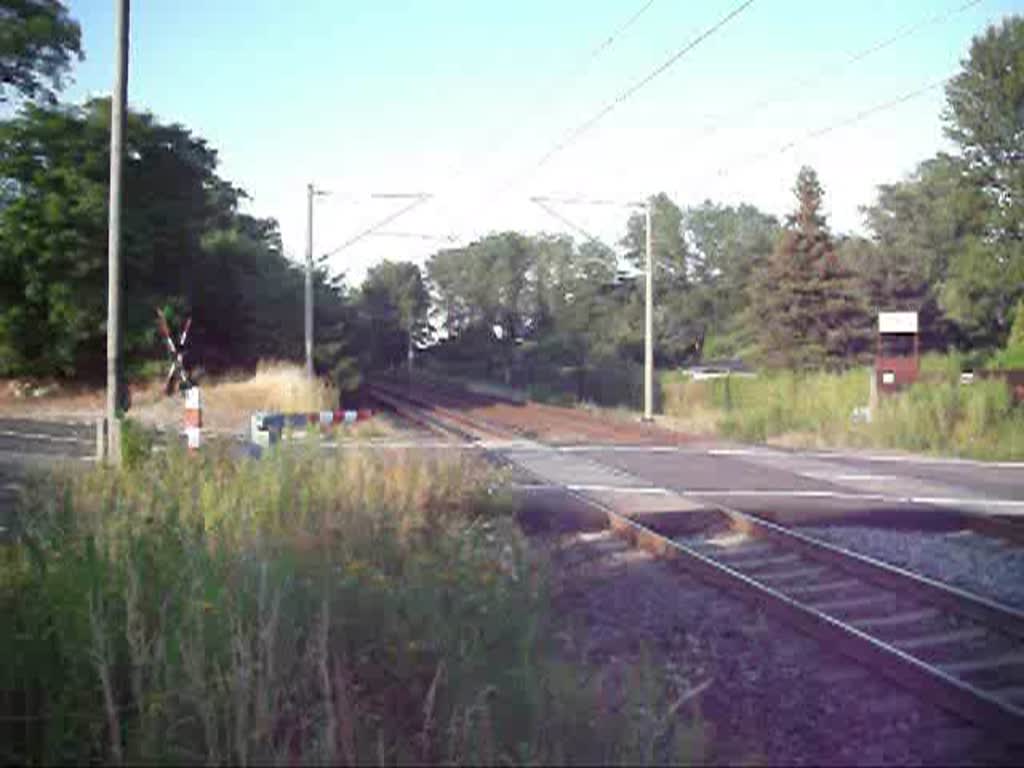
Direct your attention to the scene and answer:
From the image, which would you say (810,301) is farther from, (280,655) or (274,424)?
(280,655)

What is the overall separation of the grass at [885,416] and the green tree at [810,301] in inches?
539

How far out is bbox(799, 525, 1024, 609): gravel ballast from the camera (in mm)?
8070

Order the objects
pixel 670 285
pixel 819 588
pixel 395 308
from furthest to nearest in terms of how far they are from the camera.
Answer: pixel 395 308
pixel 670 285
pixel 819 588

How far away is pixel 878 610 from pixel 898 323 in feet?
62.5

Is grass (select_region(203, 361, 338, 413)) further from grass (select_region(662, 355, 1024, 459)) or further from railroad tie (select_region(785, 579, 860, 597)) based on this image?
railroad tie (select_region(785, 579, 860, 597))

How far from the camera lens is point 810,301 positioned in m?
46.1

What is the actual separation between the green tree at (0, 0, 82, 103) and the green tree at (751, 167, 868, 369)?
99.6 feet

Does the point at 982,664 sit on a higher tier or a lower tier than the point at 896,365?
lower

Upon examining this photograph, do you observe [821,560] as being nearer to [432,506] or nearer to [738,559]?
[738,559]

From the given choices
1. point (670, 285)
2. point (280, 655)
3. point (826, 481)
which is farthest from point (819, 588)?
point (670, 285)

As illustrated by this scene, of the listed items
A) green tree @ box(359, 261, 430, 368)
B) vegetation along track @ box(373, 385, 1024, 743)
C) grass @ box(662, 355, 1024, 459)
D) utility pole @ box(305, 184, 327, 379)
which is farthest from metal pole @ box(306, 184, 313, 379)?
green tree @ box(359, 261, 430, 368)

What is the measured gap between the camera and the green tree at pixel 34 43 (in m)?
29.2

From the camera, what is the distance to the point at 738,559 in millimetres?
9086

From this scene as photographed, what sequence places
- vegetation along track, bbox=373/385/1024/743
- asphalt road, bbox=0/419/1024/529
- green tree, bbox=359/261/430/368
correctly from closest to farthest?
vegetation along track, bbox=373/385/1024/743 → asphalt road, bbox=0/419/1024/529 → green tree, bbox=359/261/430/368
